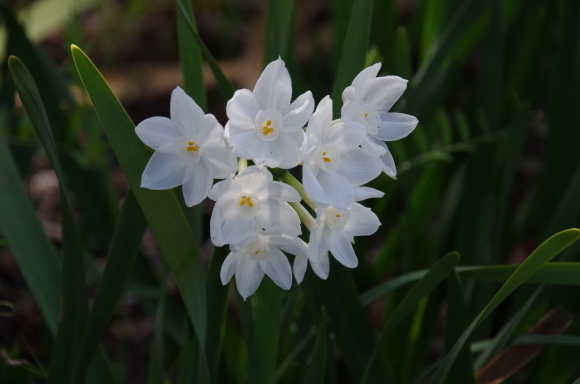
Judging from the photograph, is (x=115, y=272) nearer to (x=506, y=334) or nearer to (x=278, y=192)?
(x=278, y=192)

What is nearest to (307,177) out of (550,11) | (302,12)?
(550,11)

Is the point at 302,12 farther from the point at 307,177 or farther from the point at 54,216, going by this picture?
the point at 307,177

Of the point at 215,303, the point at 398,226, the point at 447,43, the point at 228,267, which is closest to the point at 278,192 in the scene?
the point at 228,267

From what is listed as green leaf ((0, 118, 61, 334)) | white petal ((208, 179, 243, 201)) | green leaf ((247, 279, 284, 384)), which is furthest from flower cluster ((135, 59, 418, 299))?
green leaf ((0, 118, 61, 334))

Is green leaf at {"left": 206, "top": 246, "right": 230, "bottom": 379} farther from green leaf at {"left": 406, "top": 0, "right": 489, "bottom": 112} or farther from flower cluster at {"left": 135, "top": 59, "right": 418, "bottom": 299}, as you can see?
green leaf at {"left": 406, "top": 0, "right": 489, "bottom": 112}

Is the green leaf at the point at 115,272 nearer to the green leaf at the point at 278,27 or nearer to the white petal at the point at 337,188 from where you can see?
the white petal at the point at 337,188

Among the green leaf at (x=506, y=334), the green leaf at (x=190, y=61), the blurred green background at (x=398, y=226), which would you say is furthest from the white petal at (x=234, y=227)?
the green leaf at (x=506, y=334)
